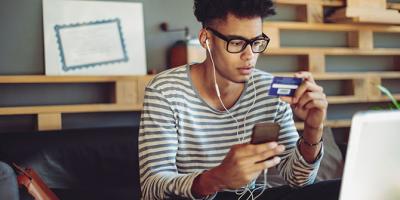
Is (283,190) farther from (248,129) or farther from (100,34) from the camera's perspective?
(100,34)

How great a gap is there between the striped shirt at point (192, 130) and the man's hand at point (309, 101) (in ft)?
0.48

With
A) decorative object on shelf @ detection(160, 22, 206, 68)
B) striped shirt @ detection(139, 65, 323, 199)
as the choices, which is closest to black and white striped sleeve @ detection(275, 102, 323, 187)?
striped shirt @ detection(139, 65, 323, 199)

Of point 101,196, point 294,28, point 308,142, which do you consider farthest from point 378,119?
point 294,28

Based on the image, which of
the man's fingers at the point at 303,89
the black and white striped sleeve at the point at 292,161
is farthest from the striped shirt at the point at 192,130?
the man's fingers at the point at 303,89

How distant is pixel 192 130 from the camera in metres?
1.55

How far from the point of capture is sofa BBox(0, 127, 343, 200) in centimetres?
199

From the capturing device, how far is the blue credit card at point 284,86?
122 cm

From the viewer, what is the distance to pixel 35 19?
2.47 meters

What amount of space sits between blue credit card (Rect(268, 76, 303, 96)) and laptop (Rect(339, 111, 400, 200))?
0.41 meters

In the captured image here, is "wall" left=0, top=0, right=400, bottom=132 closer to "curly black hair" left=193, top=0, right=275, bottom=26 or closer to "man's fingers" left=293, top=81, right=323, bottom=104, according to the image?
"curly black hair" left=193, top=0, right=275, bottom=26

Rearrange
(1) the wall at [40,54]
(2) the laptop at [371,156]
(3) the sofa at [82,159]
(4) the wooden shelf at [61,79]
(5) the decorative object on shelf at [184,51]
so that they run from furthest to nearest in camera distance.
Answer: (5) the decorative object on shelf at [184,51] < (1) the wall at [40,54] < (4) the wooden shelf at [61,79] < (3) the sofa at [82,159] < (2) the laptop at [371,156]

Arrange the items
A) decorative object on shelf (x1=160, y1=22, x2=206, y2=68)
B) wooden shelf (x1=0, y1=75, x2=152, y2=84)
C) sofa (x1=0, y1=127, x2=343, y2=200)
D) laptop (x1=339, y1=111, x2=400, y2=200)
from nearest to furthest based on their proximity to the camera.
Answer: laptop (x1=339, y1=111, x2=400, y2=200)
sofa (x1=0, y1=127, x2=343, y2=200)
wooden shelf (x1=0, y1=75, x2=152, y2=84)
decorative object on shelf (x1=160, y1=22, x2=206, y2=68)

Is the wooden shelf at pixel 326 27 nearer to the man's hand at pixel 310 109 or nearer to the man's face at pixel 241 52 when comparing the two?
the man's face at pixel 241 52

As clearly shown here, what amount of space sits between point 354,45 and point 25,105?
1971 millimetres
